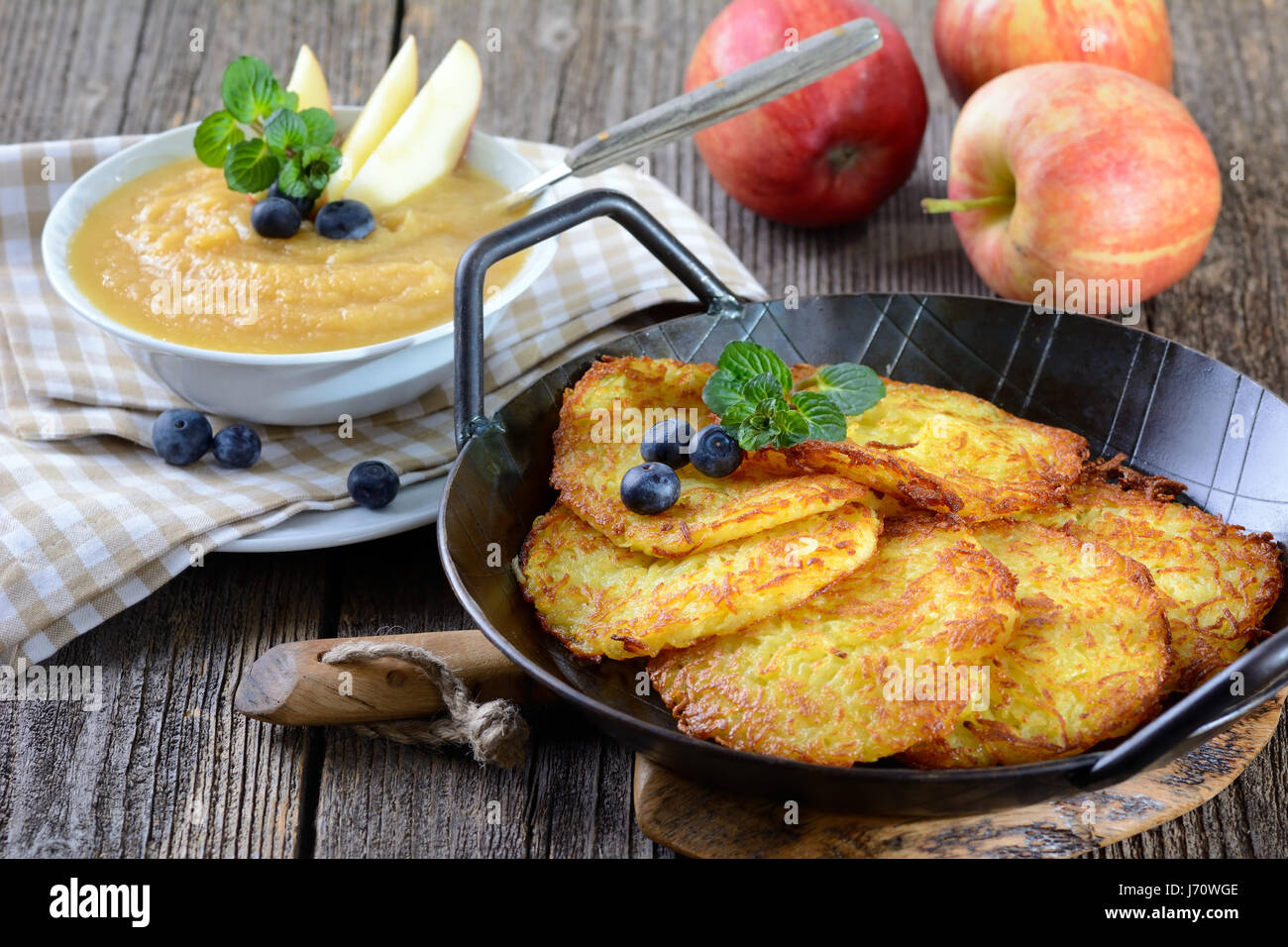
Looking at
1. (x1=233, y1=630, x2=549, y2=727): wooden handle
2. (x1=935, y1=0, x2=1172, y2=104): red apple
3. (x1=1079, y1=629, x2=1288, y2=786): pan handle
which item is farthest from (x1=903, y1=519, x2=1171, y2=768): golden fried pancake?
(x1=935, y1=0, x2=1172, y2=104): red apple

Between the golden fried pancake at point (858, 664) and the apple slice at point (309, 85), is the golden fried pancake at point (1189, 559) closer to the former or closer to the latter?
the golden fried pancake at point (858, 664)

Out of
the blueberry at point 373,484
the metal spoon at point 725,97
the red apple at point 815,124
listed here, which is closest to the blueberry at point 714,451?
the blueberry at point 373,484

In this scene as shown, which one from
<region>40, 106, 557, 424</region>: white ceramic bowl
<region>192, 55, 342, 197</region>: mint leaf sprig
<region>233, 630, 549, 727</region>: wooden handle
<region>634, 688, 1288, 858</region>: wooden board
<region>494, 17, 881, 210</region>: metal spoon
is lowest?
<region>233, 630, 549, 727</region>: wooden handle

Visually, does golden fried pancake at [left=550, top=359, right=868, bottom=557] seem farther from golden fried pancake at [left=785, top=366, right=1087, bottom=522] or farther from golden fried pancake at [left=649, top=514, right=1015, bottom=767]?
golden fried pancake at [left=649, top=514, right=1015, bottom=767]

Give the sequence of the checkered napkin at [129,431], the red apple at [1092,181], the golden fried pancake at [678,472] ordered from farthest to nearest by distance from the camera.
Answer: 1. the red apple at [1092,181]
2. the checkered napkin at [129,431]
3. the golden fried pancake at [678,472]

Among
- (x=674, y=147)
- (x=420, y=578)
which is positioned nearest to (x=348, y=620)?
(x=420, y=578)

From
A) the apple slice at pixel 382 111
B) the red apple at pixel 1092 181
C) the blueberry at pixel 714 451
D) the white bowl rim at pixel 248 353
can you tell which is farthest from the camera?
the apple slice at pixel 382 111
